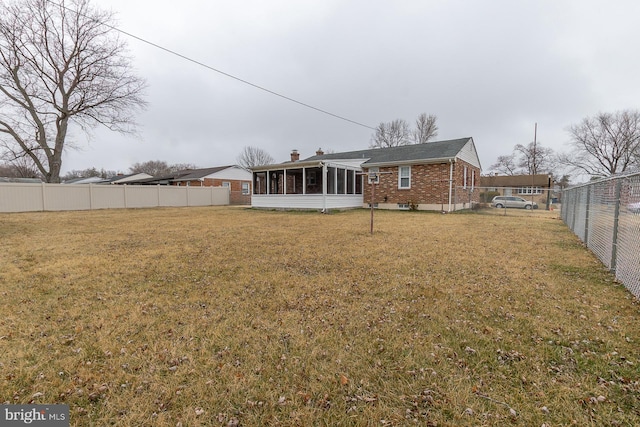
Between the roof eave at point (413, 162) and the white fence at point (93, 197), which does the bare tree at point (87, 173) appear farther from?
the roof eave at point (413, 162)

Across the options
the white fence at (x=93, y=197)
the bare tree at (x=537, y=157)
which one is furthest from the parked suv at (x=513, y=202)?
the white fence at (x=93, y=197)

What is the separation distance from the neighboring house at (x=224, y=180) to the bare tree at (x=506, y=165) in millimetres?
44519

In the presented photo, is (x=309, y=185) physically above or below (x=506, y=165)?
below

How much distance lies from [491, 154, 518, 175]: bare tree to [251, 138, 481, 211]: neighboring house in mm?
36038

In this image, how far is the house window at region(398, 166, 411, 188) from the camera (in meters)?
16.3

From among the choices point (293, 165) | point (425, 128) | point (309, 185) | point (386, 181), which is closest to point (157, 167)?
point (425, 128)

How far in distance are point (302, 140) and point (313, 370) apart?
117 ft

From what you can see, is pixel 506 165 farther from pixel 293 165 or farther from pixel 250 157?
pixel 293 165


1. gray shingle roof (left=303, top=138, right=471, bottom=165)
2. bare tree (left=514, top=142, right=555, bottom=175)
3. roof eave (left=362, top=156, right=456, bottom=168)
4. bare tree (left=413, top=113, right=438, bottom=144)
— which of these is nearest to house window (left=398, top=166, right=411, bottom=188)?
roof eave (left=362, top=156, right=456, bottom=168)

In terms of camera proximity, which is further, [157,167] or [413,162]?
[157,167]

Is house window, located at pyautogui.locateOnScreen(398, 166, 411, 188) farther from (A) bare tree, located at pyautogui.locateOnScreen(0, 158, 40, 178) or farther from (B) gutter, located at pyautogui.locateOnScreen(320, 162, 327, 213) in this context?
(A) bare tree, located at pyautogui.locateOnScreen(0, 158, 40, 178)

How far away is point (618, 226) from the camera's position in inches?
169

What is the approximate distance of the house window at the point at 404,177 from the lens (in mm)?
16278

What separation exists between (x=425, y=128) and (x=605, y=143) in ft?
71.4
